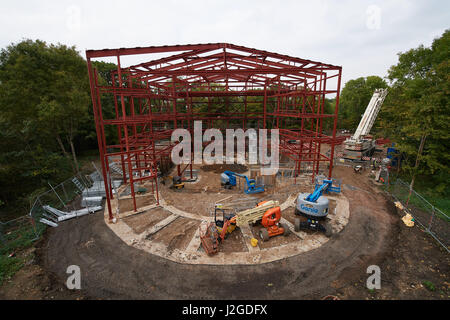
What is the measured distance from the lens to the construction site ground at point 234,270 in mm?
7375

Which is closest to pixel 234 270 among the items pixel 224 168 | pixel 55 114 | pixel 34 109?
pixel 224 168

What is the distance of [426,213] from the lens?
12797 mm

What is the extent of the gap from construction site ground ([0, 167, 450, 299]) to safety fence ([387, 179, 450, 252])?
2.31ft

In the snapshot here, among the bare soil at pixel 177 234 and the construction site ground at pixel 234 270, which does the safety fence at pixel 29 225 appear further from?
the bare soil at pixel 177 234

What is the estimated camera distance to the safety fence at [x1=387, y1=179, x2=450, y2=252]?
1056 centimetres

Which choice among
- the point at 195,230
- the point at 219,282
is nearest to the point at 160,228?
the point at 195,230

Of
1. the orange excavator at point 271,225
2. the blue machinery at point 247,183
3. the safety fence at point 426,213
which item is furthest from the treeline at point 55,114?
the orange excavator at point 271,225

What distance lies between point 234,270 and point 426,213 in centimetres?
1335

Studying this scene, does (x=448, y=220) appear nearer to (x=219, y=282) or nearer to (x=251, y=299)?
(x=251, y=299)

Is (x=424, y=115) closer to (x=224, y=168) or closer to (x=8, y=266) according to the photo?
(x=224, y=168)

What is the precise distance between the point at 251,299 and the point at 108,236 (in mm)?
8151

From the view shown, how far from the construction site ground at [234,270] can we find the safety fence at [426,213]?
27.7 inches

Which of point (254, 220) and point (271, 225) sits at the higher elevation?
point (254, 220)
